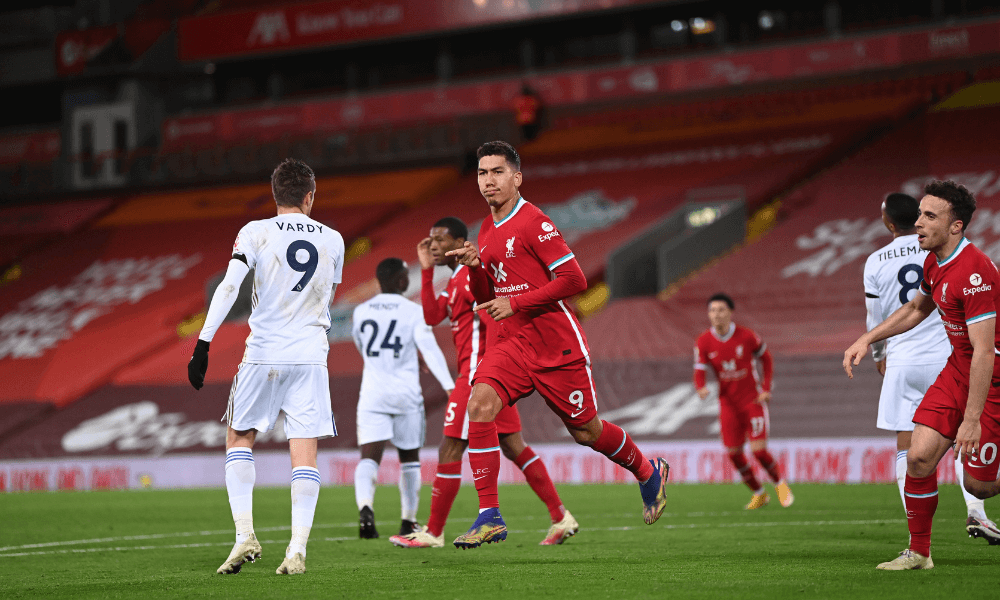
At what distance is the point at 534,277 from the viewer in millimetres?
7090

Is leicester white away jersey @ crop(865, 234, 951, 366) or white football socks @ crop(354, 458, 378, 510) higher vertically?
leicester white away jersey @ crop(865, 234, 951, 366)

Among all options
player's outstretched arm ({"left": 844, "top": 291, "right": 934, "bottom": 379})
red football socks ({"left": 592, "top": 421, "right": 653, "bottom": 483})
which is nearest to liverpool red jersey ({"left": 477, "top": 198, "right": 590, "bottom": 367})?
red football socks ({"left": 592, "top": 421, "right": 653, "bottom": 483})

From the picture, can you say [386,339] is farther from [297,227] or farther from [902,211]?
[902,211]

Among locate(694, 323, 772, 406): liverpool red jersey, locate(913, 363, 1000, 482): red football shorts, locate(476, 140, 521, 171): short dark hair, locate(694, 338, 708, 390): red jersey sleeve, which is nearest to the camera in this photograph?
locate(913, 363, 1000, 482): red football shorts

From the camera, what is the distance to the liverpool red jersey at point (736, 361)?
13.2 meters

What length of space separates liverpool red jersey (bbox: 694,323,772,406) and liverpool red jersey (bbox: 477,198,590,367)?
21.3ft

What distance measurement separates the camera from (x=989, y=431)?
20.1 feet

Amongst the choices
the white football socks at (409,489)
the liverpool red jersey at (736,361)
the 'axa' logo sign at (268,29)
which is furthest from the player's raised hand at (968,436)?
the 'axa' logo sign at (268,29)

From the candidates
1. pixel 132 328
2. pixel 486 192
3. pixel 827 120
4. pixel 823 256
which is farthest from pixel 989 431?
pixel 132 328

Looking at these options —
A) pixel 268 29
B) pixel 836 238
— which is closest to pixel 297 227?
pixel 836 238

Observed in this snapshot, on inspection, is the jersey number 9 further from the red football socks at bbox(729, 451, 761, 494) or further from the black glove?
the red football socks at bbox(729, 451, 761, 494)

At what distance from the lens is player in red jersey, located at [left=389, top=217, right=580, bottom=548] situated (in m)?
8.36

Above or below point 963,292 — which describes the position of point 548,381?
below

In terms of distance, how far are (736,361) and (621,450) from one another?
6.30 metres
